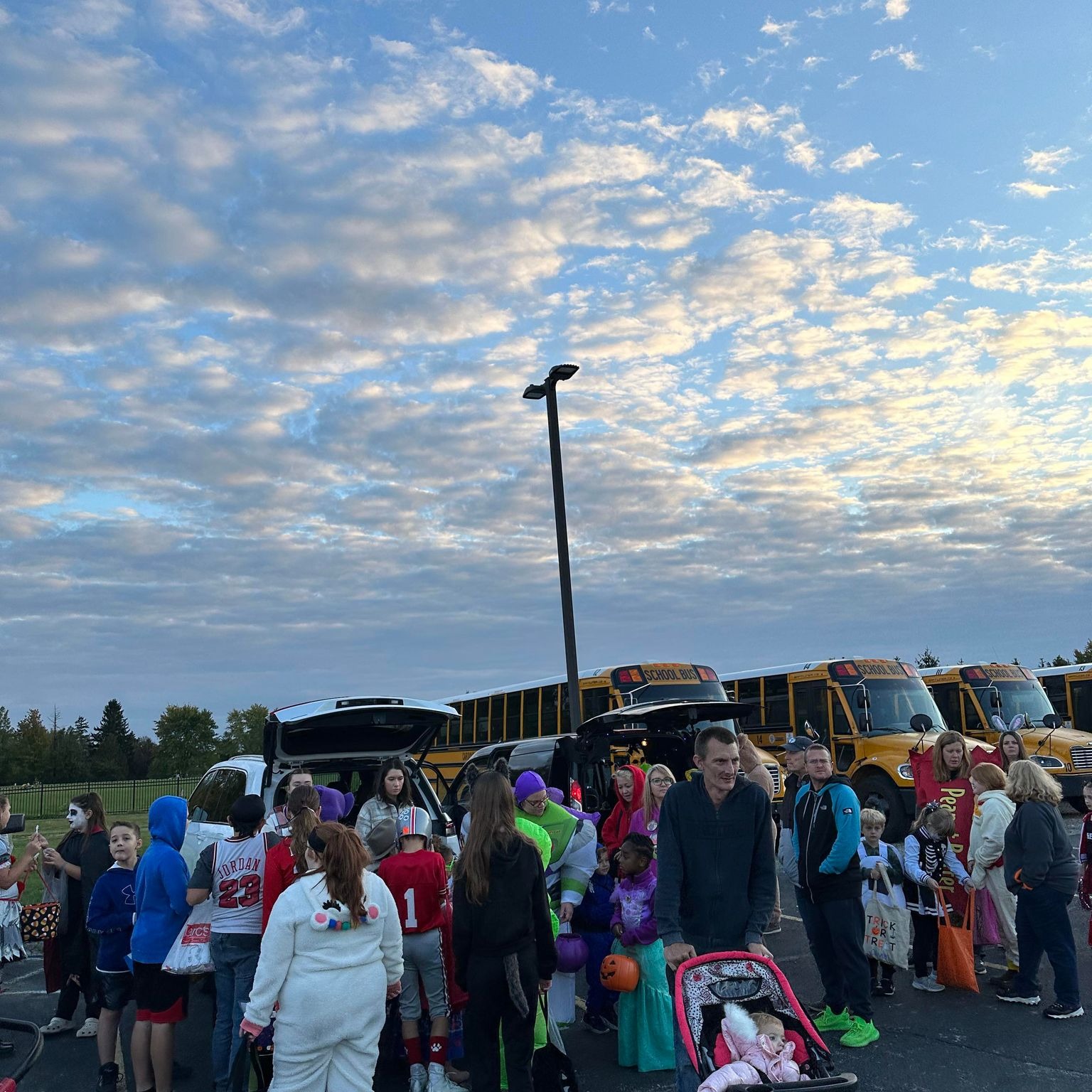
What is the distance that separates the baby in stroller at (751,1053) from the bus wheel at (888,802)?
10974 mm

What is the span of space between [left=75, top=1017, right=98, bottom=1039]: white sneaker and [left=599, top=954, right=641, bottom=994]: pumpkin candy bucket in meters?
4.08

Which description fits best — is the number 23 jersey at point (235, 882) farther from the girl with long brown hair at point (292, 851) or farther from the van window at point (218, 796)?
the van window at point (218, 796)

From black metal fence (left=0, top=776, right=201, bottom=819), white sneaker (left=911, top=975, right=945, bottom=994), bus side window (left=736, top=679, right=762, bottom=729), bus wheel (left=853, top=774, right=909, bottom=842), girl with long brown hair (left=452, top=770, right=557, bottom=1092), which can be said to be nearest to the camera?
girl with long brown hair (left=452, top=770, right=557, bottom=1092)

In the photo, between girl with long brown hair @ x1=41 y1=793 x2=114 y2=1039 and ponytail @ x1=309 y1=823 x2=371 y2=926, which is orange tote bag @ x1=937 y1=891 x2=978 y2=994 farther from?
girl with long brown hair @ x1=41 y1=793 x2=114 y2=1039

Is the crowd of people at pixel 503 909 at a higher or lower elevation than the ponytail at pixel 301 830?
lower

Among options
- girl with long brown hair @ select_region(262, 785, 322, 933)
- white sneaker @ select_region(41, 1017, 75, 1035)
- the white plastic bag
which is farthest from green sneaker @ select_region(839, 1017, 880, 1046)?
white sneaker @ select_region(41, 1017, 75, 1035)

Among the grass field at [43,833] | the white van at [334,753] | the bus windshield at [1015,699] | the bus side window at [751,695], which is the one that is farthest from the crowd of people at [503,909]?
the bus windshield at [1015,699]

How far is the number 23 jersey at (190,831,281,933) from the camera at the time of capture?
561 centimetres

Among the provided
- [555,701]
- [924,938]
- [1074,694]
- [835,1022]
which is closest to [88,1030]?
[835,1022]

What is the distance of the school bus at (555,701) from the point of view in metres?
18.9

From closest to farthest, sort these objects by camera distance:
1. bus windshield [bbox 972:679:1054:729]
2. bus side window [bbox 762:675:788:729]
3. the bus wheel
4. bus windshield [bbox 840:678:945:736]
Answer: the bus wheel < bus windshield [bbox 840:678:945:736] < bus side window [bbox 762:675:788:729] < bus windshield [bbox 972:679:1054:729]

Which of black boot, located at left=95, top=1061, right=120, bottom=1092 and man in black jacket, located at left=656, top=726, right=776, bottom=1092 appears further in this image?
black boot, located at left=95, top=1061, right=120, bottom=1092

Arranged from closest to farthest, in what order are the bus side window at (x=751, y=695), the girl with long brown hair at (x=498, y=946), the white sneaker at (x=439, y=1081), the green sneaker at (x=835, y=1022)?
1. the girl with long brown hair at (x=498, y=946)
2. the white sneaker at (x=439, y=1081)
3. the green sneaker at (x=835, y=1022)
4. the bus side window at (x=751, y=695)

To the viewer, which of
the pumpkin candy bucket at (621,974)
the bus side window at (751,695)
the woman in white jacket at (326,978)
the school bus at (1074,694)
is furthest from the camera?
the school bus at (1074,694)
